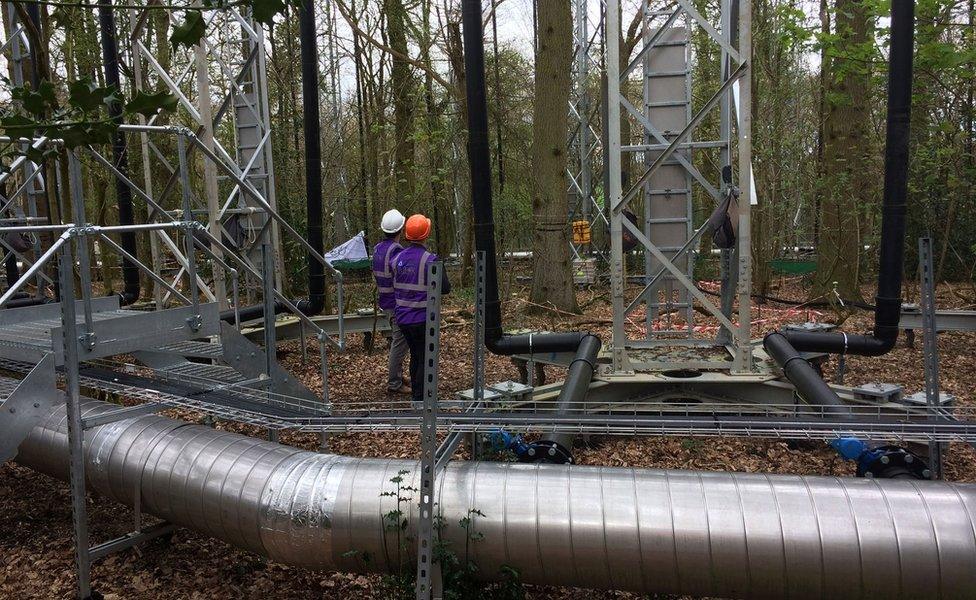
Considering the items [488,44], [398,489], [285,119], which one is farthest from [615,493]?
[488,44]

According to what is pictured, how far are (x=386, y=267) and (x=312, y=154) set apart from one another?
316 centimetres

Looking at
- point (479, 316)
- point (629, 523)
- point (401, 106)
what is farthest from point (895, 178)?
point (401, 106)

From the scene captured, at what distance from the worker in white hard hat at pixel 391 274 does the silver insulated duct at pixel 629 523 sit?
12.6 ft

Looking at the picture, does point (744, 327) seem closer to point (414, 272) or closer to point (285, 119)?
point (414, 272)

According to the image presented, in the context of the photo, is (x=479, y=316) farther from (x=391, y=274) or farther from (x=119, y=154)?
(x=119, y=154)

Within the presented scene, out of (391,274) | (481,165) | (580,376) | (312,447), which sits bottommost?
(312,447)

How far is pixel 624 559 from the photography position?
11.0 ft

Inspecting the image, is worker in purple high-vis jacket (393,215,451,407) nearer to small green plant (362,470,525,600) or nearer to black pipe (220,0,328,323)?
black pipe (220,0,328,323)

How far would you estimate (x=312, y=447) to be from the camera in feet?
21.8

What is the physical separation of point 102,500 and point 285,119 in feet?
43.9

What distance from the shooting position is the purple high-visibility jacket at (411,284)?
7383 mm

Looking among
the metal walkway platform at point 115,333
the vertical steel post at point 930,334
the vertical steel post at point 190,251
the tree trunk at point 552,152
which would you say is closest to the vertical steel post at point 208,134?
the vertical steel post at point 190,251

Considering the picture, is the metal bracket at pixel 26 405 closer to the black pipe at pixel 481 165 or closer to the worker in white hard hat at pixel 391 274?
the black pipe at pixel 481 165

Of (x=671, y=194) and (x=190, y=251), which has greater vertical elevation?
(x=671, y=194)
